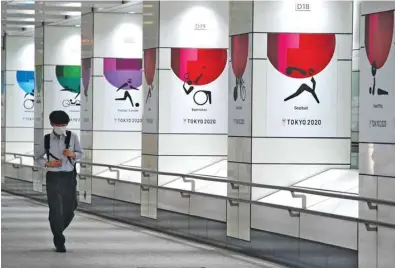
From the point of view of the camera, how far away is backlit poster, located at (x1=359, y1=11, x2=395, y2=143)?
10.1 m

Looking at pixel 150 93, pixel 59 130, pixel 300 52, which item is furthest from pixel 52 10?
pixel 300 52

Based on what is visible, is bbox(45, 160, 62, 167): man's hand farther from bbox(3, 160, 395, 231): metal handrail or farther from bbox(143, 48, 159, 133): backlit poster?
bbox(143, 48, 159, 133): backlit poster

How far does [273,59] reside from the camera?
45.3 ft

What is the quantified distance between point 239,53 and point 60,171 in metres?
3.04

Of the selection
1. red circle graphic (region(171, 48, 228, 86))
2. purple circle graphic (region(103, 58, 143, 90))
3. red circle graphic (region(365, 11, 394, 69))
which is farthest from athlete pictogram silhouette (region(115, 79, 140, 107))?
red circle graphic (region(365, 11, 394, 69))

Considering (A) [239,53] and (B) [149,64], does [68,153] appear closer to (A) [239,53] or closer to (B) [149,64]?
(A) [239,53]

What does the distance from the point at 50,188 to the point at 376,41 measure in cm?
471

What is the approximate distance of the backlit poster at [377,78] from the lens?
10086mm

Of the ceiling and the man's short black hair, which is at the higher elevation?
the ceiling

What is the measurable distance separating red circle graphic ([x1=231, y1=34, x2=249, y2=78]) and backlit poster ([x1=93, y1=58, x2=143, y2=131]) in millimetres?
7080

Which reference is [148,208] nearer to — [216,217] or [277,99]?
[216,217]

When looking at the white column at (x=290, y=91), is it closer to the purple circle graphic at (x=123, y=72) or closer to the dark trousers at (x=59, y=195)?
the dark trousers at (x=59, y=195)

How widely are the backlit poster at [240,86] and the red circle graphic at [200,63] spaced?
2470 millimetres

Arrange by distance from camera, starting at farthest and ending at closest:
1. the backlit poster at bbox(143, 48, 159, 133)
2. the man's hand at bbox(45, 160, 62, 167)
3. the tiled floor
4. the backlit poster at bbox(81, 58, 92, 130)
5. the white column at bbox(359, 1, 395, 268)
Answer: the backlit poster at bbox(81, 58, 92, 130) < the backlit poster at bbox(143, 48, 159, 133) < the man's hand at bbox(45, 160, 62, 167) < the tiled floor < the white column at bbox(359, 1, 395, 268)
